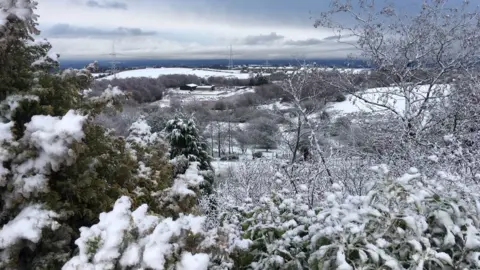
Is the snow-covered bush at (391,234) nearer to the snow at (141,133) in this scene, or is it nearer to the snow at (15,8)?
the snow at (141,133)

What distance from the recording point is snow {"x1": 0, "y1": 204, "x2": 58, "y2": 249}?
2.38 m

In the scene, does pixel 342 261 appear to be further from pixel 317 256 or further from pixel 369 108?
pixel 369 108

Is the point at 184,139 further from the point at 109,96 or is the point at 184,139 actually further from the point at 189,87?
the point at 189,87

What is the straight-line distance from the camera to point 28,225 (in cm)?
243

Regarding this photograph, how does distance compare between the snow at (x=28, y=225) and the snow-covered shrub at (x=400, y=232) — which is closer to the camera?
the snow at (x=28, y=225)

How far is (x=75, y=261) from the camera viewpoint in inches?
85.8

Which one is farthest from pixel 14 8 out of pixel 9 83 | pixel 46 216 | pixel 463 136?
pixel 463 136

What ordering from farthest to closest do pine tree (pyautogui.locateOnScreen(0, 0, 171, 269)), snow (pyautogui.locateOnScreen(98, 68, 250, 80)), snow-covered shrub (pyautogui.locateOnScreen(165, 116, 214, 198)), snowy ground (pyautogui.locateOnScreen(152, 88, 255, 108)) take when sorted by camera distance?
snow (pyautogui.locateOnScreen(98, 68, 250, 80)) < snowy ground (pyautogui.locateOnScreen(152, 88, 255, 108)) < snow-covered shrub (pyautogui.locateOnScreen(165, 116, 214, 198)) < pine tree (pyautogui.locateOnScreen(0, 0, 171, 269))

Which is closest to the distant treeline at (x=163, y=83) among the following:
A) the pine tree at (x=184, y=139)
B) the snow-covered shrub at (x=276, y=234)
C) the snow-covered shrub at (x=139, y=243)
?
the pine tree at (x=184, y=139)

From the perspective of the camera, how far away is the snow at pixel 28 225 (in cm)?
238

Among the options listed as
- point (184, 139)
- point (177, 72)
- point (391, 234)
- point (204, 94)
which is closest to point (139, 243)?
point (391, 234)

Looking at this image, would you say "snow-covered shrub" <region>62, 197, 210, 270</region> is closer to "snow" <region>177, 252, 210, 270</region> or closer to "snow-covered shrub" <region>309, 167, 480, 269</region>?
"snow" <region>177, 252, 210, 270</region>

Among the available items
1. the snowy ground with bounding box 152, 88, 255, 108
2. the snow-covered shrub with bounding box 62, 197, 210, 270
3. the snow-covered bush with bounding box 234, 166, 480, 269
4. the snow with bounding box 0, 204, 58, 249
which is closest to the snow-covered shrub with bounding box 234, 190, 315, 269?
the snow-covered bush with bounding box 234, 166, 480, 269

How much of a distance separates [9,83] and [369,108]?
9984mm
